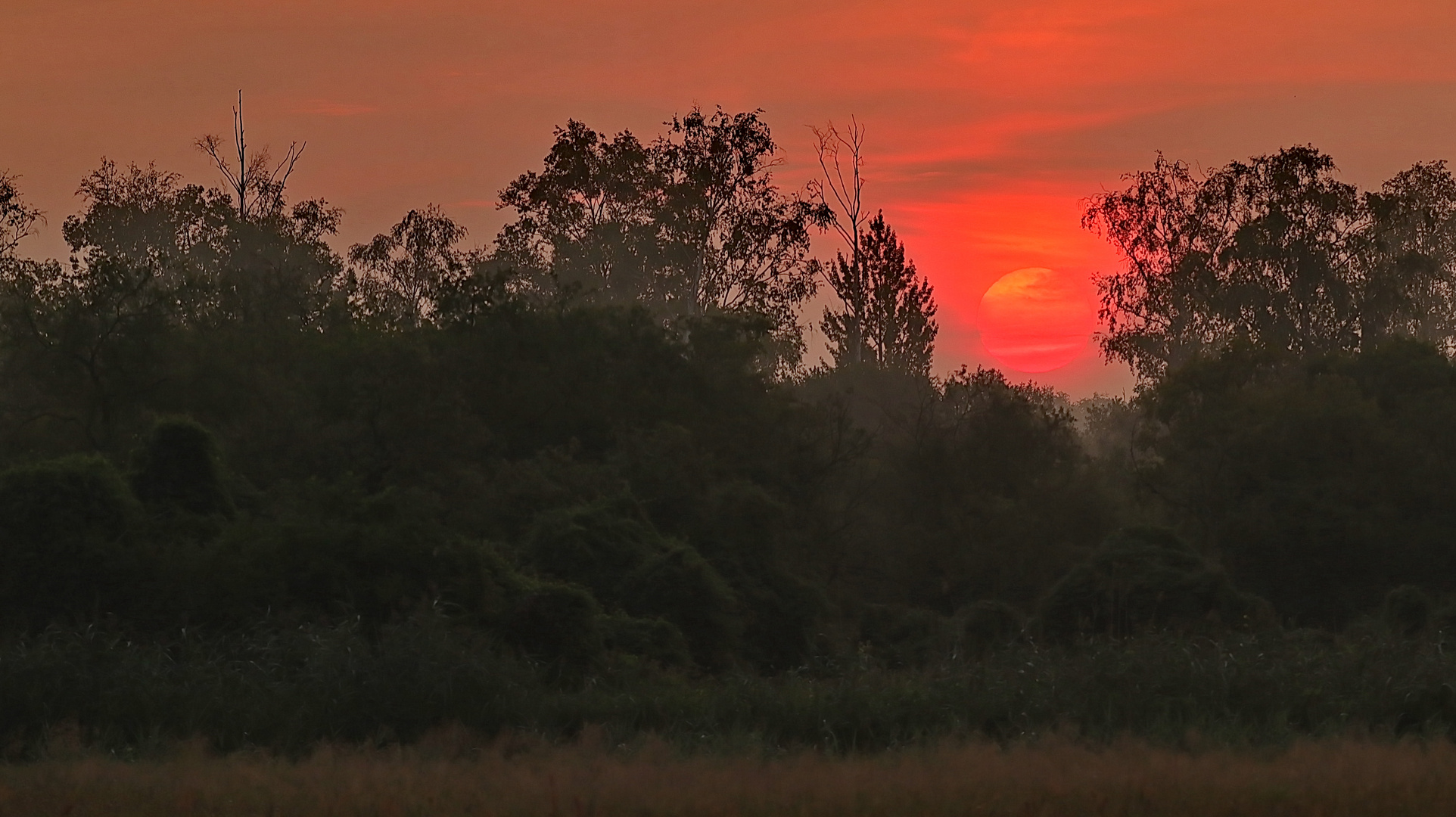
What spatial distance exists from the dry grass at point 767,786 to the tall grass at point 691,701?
9.20 feet

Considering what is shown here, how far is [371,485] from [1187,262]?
125ft

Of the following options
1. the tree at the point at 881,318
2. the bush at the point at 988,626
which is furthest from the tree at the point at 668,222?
the bush at the point at 988,626

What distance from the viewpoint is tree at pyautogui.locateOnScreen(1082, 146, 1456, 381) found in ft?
199

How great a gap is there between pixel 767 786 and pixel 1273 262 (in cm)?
5325

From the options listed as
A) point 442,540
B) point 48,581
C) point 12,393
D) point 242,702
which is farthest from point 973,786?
point 12,393

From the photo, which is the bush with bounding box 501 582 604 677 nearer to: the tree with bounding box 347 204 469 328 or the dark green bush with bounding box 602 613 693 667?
the dark green bush with bounding box 602 613 693 667

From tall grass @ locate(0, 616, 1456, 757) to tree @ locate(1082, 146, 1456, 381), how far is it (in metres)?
40.1

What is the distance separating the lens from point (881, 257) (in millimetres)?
68562

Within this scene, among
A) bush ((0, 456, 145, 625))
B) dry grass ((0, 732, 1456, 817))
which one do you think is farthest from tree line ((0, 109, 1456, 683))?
dry grass ((0, 732, 1456, 817))

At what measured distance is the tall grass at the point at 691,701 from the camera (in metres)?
17.7

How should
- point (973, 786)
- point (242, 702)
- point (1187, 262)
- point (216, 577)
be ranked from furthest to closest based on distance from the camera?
1. point (1187, 262)
2. point (216, 577)
3. point (242, 702)
4. point (973, 786)

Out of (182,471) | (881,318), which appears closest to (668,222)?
(881,318)

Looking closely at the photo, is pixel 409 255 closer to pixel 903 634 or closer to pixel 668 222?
pixel 668 222

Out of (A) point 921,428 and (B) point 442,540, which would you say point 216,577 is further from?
(A) point 921,428
